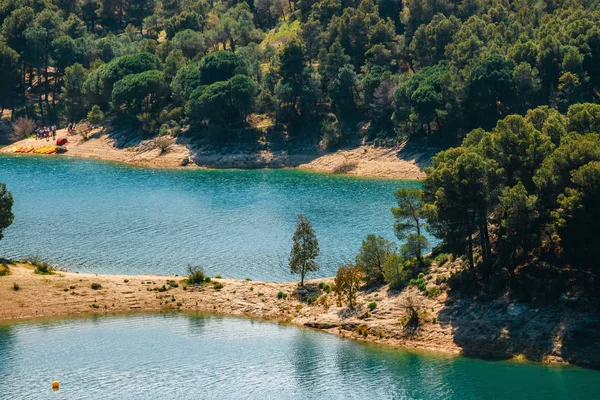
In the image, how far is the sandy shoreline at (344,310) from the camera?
75562 millimetres

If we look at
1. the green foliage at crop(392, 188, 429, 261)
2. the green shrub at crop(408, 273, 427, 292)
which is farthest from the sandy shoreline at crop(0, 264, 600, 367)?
the green foliage at crop(392, 188, 429, 261)

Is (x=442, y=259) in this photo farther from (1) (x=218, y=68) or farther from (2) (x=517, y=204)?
(1) (x=218, y=68)

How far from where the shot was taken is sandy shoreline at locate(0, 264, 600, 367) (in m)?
75.6

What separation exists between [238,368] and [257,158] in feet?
324

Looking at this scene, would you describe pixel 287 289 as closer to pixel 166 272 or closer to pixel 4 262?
pixel 166 272

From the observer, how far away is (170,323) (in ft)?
287

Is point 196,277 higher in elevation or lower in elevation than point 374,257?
lower

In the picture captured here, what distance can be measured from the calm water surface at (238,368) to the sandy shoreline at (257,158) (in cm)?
7650

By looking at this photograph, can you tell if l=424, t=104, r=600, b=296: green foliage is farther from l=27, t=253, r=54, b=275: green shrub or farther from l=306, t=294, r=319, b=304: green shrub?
l=27, t=253, r=54, b=275: green shrub

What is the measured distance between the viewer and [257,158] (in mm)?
171375

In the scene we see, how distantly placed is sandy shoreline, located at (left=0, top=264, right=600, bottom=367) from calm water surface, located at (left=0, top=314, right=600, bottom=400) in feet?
6.54

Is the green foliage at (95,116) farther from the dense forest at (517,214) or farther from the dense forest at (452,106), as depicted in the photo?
the dense forest at (517,214)

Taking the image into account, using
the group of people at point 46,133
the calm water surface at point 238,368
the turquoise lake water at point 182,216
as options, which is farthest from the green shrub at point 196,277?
the group of people at point 46,133

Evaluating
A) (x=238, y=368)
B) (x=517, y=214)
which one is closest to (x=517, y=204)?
(x=517, y=214)
